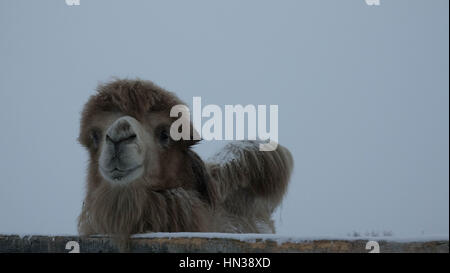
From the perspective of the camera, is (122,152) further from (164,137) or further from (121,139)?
(164,137)

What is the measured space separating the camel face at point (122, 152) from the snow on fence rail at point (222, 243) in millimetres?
706

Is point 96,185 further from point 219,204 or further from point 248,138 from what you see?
point 248,138

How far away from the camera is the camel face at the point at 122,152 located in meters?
2.97

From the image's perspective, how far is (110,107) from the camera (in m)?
3.49

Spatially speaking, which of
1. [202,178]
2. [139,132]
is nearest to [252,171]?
[202,178]

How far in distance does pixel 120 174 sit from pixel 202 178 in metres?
0.86

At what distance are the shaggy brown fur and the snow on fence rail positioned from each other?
0.35 meters

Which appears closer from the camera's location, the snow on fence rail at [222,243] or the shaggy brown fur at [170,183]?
the snow on fence rail at [222,243]

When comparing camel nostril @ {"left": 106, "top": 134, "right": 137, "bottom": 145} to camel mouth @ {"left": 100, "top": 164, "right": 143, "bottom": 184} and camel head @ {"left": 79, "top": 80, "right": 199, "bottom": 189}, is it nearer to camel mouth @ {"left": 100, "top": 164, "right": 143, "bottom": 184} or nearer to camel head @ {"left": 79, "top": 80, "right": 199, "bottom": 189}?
camel head @ {"left": 79, "top": 80, "right": 199, "bottom": 189}

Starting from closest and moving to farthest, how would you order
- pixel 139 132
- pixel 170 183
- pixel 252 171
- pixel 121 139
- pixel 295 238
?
pixel 295 238, pixel 121 139, pixel 139 132, pixel 170 183, pixel 252 171

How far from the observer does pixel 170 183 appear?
11.5ft

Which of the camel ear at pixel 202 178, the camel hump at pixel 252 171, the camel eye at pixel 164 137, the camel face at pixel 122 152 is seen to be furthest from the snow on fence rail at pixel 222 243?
the camel hump at pixel 252 171

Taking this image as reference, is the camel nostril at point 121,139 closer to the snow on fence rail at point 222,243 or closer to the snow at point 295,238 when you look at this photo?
the snow on fence rail at point 222,243
